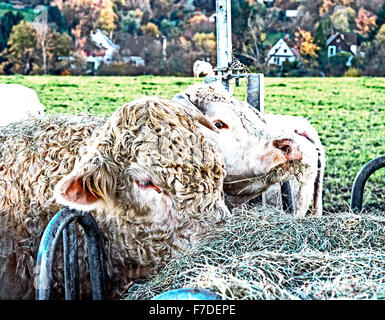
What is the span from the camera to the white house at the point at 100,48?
23.5 metres

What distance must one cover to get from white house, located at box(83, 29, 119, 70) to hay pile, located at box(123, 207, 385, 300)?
2095 cm

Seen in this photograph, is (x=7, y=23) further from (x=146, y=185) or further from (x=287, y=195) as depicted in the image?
(x=146, y=185)

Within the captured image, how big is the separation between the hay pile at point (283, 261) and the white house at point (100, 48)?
20951 mm

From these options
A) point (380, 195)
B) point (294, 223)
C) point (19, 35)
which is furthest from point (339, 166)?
point (19, 35)

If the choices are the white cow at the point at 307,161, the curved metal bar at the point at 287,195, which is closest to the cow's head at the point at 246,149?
the curved metal bar at the point at 287,195

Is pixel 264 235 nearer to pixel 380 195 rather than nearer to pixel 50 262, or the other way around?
pixel 50 262

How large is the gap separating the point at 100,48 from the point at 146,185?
21.7 metres

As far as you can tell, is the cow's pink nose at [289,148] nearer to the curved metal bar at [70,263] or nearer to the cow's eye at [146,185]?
the cow's eye at [146,185]

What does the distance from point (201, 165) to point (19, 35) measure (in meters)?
20.7

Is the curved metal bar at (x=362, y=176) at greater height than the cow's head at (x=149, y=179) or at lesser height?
lesser

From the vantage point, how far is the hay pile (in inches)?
77.7

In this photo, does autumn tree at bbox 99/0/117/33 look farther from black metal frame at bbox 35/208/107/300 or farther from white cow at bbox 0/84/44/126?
black metal frame at bbox 35/208/107/300

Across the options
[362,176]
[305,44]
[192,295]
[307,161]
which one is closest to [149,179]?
[192,295]

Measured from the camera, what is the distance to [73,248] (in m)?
2.81
